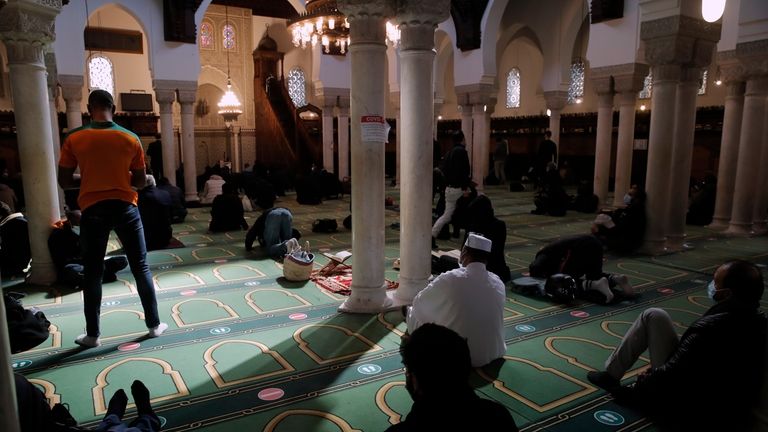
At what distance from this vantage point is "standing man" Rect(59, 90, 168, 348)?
10.7 ft

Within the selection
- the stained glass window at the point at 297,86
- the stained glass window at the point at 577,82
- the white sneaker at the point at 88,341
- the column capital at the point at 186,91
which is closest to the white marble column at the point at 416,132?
the white sneaker at the point at 88,341

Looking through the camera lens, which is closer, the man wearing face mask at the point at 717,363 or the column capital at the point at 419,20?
the man wearing face mask at the point at 717,363

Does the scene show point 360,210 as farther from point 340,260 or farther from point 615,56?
point 615,56

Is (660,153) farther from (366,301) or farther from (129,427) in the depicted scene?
(129,427)

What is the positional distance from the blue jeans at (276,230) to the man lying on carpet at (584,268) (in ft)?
9.12

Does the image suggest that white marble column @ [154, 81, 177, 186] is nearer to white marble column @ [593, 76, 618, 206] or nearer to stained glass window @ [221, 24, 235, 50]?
stained glass window @ [221, 24, 235, 50]

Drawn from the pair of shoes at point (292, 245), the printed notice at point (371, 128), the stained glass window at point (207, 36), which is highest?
the stained glass window at point (207, 36)

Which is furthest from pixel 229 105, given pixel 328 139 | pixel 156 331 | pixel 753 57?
pixel 156 331

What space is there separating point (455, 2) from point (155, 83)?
6681 millimetres

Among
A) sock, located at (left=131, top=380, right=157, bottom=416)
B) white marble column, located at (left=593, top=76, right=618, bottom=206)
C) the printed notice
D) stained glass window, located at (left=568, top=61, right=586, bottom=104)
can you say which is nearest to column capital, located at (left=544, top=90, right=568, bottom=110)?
white marble column, located at (left=593, top=76, right=618, bottom=206)

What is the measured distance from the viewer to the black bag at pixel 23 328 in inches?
135

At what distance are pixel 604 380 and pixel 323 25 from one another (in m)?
7.64

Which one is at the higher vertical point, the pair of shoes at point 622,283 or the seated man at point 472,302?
the seated man at point 472,302

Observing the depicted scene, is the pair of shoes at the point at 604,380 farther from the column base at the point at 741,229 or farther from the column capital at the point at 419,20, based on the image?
Answer: the column base at the point at 741,229
